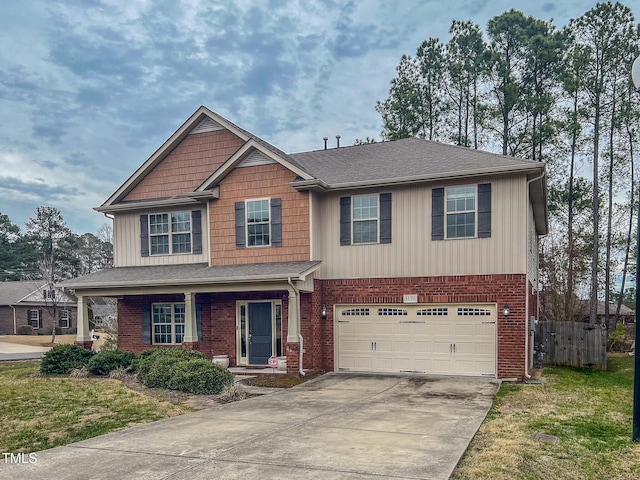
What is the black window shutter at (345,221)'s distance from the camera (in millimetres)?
13883

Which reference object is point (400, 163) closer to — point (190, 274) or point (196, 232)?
point (196, 232)

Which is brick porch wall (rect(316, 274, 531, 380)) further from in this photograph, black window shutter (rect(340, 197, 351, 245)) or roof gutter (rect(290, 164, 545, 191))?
roof gutter (rect(290, 164, 545, 191))

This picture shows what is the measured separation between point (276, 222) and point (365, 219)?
2604 mm

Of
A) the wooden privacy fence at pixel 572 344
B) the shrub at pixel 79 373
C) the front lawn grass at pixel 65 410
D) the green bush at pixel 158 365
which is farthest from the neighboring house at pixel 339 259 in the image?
the front lawn grass at pixel 65 410

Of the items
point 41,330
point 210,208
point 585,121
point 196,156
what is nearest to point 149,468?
point 210,208

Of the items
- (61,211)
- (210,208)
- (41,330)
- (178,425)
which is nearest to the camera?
(178,425)

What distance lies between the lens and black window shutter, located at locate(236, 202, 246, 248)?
Result: 14422 millimetres

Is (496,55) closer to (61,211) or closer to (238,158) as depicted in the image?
(238,158)

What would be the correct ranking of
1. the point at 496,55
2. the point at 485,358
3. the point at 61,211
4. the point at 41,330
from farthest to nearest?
the point at 61,211 < the point at 41,330 < the point at 496,55 < the point at 485,358

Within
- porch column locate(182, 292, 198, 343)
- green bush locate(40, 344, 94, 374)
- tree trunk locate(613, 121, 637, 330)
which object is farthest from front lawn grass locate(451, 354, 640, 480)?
tree trunk locate(613, 121, 637, 330)

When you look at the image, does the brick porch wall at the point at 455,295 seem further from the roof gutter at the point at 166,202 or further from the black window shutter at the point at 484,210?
the roof gutter at the point at 166,202

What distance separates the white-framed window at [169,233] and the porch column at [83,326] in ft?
8.78

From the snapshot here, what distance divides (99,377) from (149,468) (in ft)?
28.6

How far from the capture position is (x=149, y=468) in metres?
5.46
